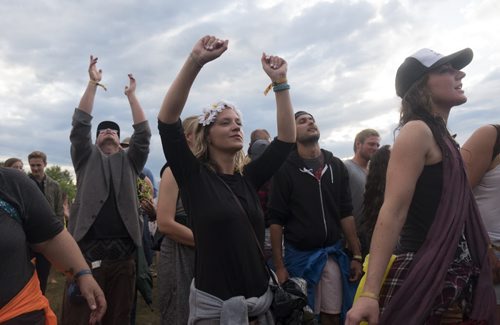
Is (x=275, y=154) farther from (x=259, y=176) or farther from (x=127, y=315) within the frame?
(x=127, y=315)

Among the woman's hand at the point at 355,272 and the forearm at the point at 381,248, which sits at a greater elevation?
the forearm at the point at 381,248

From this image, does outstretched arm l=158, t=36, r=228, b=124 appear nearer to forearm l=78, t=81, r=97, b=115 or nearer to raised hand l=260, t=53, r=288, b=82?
raised hand l=260, t=53, r=288, b=82

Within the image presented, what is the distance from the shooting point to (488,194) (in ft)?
8.39

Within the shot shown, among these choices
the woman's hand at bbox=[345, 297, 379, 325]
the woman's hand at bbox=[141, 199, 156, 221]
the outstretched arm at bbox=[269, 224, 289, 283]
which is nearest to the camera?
the woman's hand at bbox=[345, 297, 379, 325]

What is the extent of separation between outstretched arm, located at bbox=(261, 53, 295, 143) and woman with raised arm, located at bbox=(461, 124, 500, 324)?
1.00m

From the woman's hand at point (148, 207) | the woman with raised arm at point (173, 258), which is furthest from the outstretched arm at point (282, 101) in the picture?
the woman's hand at point (148, 207)

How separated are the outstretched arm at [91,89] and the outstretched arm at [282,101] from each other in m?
1.77

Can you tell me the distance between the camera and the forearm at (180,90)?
227cm

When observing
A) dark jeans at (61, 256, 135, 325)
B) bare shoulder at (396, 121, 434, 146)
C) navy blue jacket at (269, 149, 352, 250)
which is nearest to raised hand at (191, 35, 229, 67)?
bare shoulder at (396, 121, 434, 146)

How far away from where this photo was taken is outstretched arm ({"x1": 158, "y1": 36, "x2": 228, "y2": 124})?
2.23 m

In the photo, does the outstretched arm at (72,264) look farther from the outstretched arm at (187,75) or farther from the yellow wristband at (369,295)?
the yellow wristband at (369,295)

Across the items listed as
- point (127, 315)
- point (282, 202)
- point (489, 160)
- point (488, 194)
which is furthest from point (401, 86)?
point (127, 315)

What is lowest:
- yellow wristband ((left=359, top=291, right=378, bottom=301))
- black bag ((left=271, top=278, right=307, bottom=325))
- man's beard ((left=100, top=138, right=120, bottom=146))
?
black bag ((left=271, top=278, right=307, bottom=325))

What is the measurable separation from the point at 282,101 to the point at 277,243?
150 centimetres
